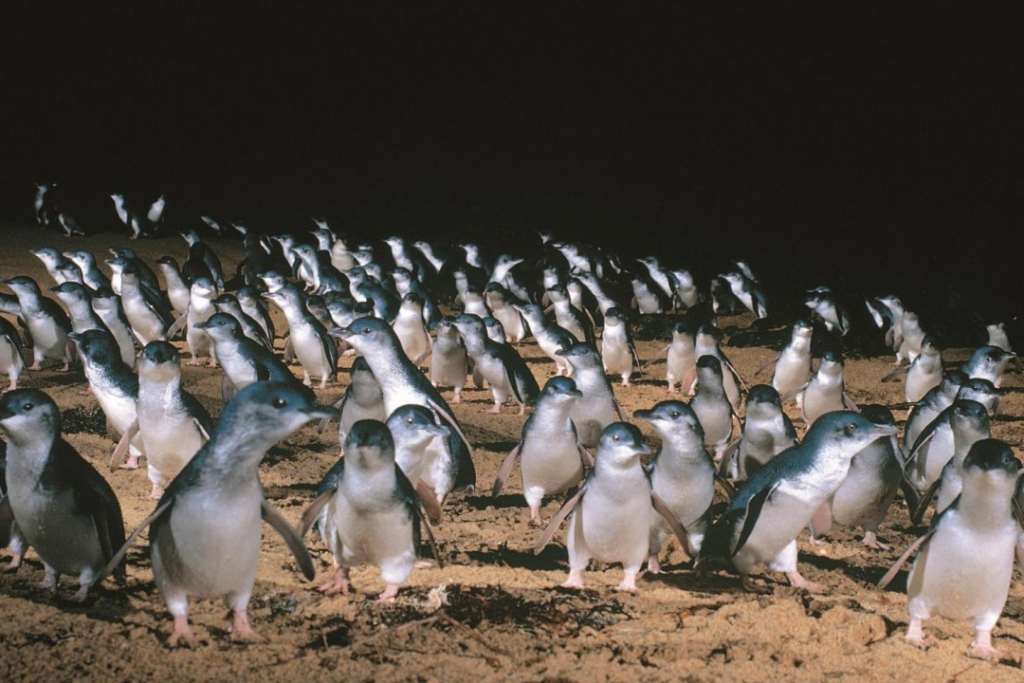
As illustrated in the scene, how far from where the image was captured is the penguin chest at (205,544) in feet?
Answer: 11.5

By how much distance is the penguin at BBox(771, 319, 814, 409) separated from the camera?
942cm

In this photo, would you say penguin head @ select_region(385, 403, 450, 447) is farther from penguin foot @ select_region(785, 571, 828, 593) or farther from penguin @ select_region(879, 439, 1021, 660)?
penguin @ select_region(879, 439, 1021, 660)

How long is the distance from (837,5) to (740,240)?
58.2 ft

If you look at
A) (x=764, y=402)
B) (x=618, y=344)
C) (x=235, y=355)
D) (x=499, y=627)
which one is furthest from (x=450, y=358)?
(x=499, y=627)

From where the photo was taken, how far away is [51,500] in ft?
12.7

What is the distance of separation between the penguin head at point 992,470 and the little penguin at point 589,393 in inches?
129

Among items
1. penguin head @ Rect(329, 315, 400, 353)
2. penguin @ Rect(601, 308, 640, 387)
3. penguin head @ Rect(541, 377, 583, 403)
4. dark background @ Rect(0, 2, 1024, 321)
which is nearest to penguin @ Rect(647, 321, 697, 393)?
penguin @ Rect(601, 308, 640, 387)

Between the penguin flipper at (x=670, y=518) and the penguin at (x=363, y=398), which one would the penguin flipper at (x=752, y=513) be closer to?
the penguin flipper at (x=670, y=518)

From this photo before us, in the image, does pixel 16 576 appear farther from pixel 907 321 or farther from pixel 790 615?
pixel 907 321

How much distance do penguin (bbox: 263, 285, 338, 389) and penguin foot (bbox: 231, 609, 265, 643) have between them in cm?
565

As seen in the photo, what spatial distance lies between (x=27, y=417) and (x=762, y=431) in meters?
4.25

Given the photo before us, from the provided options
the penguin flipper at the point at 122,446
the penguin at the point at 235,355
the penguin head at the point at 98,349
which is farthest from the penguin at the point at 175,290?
the penguin flipper at the point at 122,446

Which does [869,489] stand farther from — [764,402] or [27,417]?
[27,417]

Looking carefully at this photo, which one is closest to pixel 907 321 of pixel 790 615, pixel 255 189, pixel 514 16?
pixel 790 615
